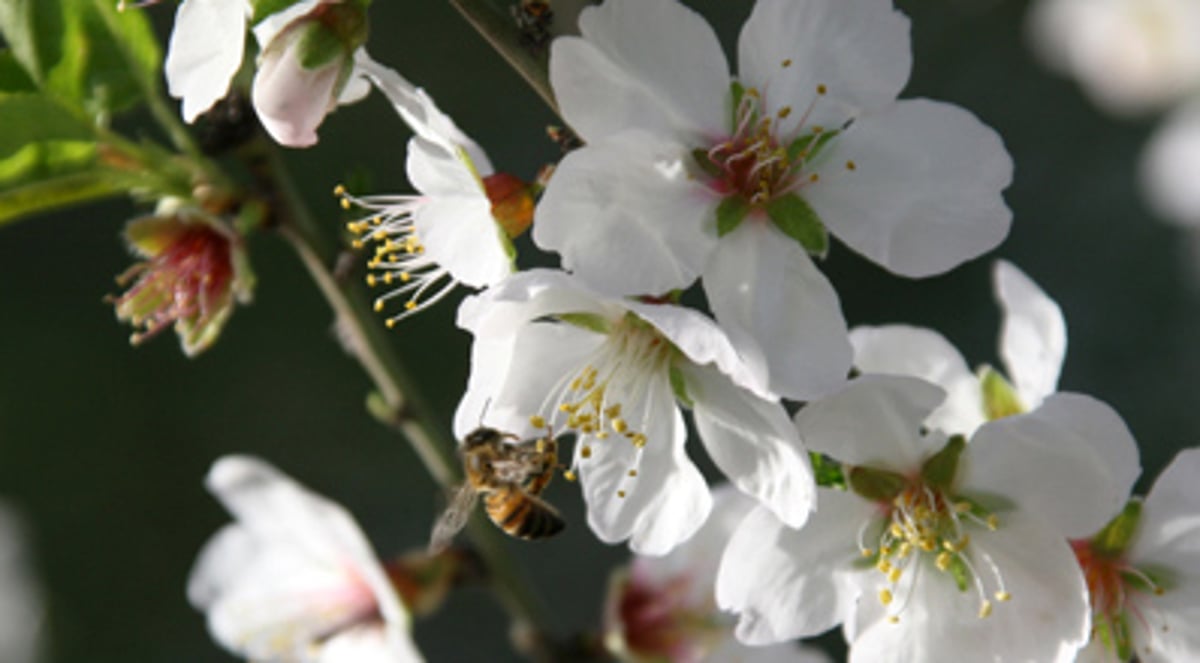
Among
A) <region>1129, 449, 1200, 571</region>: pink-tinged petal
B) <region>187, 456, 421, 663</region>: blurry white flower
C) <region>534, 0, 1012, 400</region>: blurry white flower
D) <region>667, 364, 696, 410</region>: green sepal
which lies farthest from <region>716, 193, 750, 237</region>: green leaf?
<region>187, 456, 421, 663</region>: blurry white flower

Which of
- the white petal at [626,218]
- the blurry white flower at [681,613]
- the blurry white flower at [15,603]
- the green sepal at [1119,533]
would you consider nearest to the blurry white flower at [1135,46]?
the blurry white flower at [681,613]

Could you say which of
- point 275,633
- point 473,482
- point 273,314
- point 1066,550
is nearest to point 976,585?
point 1066,550

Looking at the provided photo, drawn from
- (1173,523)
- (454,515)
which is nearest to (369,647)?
(454,515)

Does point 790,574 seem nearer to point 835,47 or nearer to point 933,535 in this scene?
point 933,535

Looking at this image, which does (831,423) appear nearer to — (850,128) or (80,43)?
(850,128)

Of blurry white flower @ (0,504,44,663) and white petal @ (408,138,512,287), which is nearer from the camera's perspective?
white petal @ (408,138,512,287)

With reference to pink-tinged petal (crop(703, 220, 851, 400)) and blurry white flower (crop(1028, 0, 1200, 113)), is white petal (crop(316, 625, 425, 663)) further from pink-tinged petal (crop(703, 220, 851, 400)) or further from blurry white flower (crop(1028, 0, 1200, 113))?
blurry white flower (crop(1028, 0, 1200, 113))
